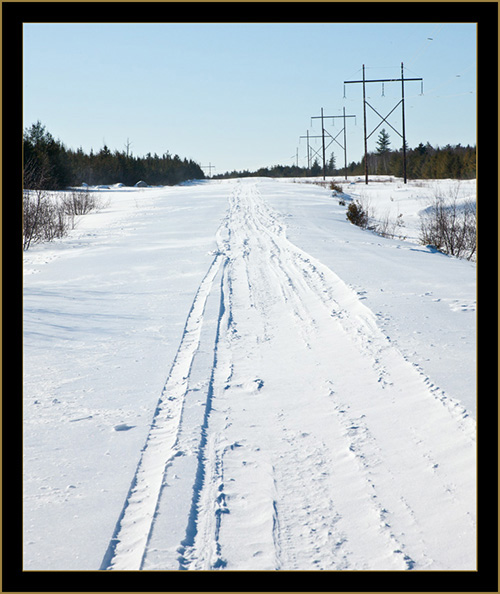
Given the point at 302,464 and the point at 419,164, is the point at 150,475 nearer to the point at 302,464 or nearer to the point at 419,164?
the point at 302,464

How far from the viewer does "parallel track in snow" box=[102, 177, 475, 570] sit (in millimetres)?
2273

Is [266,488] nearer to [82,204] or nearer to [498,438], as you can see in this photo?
[498,438]

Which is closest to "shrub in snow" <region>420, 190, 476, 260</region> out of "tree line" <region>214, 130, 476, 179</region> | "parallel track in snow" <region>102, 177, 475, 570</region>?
"tree line" <region>214, 130, 476, 179</region>

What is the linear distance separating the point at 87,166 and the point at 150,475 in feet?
216

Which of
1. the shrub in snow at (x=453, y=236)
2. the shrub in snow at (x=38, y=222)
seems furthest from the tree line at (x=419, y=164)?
the shrub in snow at (x=38, y=222)

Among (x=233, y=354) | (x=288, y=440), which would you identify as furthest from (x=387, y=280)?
(x=288, y=440)

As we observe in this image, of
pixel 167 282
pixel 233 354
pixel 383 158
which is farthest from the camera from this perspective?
pixel 383 158

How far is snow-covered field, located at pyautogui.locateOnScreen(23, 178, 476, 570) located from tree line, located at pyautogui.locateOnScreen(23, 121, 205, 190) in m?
8.86

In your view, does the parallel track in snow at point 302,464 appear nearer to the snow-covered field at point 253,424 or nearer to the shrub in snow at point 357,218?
the snow-covered field at point 253,424

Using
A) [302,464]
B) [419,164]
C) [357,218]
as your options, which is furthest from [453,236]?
[419,164]

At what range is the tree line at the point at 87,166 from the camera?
3684 cm

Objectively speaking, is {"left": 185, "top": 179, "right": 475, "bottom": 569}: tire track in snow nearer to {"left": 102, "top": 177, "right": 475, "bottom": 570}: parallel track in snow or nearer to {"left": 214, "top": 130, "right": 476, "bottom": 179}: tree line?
{"left": 102, "top": 177, "right": 475, "bottom": 570}: parallel track in snow

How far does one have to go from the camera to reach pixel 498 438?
175 centimetres

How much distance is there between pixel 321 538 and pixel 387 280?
6328mm
